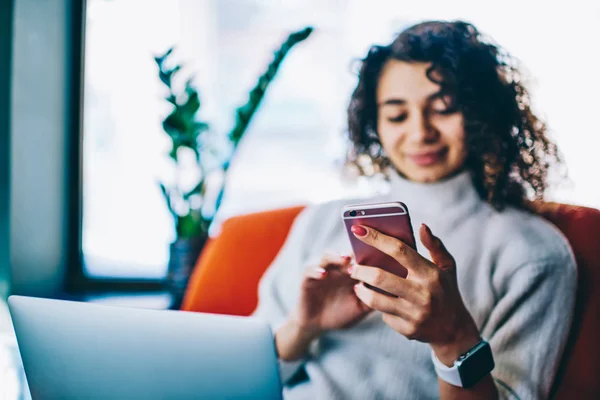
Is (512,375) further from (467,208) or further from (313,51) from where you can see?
(313,51)

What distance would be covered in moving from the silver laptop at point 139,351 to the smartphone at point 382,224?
191mm

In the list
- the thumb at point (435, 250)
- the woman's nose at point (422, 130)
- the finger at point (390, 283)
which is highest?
the woman's nose at point (422, 130)

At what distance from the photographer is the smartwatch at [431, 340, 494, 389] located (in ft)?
2.27

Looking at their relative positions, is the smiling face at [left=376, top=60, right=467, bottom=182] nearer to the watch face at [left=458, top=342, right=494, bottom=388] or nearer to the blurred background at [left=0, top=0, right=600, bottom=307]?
the blurred background at [left=0, top=0, right=600, bottom=307]

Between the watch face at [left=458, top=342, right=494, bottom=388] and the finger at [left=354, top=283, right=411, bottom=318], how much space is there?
0.10 meters

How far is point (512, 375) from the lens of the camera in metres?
0.72

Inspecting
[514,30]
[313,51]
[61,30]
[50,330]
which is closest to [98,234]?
[61,30]

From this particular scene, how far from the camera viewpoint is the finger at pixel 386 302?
2.30 ft

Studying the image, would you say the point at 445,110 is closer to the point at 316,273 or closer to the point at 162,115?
the point at 316,273

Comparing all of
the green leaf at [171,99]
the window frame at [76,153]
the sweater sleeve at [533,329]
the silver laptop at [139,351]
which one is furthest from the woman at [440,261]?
the window frame at [76,153]

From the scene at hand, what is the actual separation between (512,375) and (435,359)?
0.11 m

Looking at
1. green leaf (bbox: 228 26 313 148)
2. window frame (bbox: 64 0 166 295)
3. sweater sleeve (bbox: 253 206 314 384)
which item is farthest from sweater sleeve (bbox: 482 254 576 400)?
window frame (bbox: 64 0 166 295)

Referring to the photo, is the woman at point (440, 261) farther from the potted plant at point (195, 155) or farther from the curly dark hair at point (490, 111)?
the potted plant at point (195, 155)

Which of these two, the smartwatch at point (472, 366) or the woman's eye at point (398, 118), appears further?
the woman's eye at point (398, 118)
